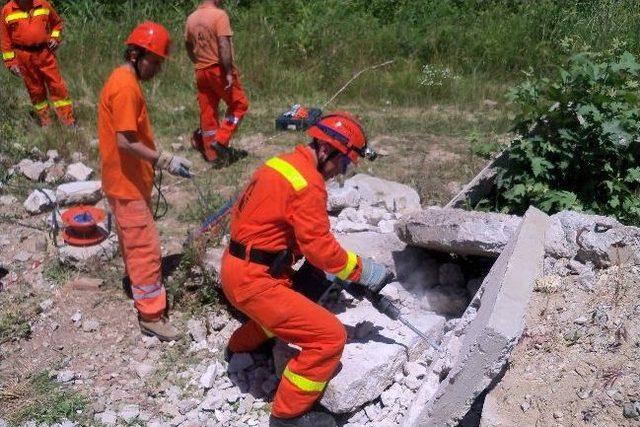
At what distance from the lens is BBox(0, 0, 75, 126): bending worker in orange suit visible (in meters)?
7.53

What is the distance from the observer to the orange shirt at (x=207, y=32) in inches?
269

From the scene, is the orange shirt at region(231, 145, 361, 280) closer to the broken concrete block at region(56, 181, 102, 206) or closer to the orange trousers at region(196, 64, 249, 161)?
the broken concrete block at region(56, 181, 102, 206)

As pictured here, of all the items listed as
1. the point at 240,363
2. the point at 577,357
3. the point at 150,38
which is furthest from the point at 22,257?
the point at 577,357

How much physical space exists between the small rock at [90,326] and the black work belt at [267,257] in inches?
58.4

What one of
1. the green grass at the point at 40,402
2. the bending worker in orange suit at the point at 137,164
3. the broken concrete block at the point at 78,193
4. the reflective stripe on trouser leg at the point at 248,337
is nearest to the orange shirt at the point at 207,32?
the broken concrete block at the point at 78,193

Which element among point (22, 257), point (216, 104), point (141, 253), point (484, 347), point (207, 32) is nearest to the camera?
point (484, 347)

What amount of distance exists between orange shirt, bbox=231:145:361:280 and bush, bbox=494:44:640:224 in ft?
5.74

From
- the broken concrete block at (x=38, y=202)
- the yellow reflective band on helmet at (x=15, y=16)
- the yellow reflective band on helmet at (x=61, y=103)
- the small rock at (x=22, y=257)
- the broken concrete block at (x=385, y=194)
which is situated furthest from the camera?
the yellow reflective band on helmet at (x=61, y=103)

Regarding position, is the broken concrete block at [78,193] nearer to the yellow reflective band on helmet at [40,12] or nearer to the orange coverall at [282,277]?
the yellow reflective band on helmet at [40,12]

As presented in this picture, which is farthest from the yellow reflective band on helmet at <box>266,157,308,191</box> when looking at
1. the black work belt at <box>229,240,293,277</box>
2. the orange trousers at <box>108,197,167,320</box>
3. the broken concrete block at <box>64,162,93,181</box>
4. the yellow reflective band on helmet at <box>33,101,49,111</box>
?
the yellow reflective band on helmet at <box>33,101,49,111</box>

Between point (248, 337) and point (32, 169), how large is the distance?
3.54 meters

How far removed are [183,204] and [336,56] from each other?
13.4 feet

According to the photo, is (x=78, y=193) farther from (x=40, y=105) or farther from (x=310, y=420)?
(x=310, y=420)

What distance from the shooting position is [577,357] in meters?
3.63
